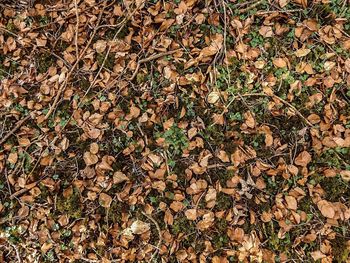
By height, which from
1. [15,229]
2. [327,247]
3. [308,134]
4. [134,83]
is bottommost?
[327,247]

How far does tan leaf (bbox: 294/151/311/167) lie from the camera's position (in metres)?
2.37

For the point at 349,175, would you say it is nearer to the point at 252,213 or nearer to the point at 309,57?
the point at 252,213

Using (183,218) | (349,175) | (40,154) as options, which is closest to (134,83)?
(40,154)

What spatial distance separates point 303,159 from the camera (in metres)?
2.38

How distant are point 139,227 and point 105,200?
0.26 meters

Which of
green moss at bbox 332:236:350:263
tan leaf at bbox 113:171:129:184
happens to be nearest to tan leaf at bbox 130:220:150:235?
tan leaf at bbox 113:171:129:184

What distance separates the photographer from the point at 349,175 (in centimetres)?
234

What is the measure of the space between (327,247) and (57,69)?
6.51 ft

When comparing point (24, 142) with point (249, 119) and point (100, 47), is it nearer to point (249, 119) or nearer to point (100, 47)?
point (100, 47)

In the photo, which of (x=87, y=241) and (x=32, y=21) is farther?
(x=32, y=21)

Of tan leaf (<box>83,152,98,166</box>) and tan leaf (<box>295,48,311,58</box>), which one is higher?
tan leaf (<box>295,48,311,58</box>)

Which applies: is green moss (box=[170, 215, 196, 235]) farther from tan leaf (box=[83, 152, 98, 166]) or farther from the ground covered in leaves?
tan leaf (box=[83, 152, 98, 166])

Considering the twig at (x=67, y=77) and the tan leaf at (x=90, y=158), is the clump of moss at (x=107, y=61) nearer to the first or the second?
the twig at (x=67, y=77)

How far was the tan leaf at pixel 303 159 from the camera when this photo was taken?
237 centimetres
